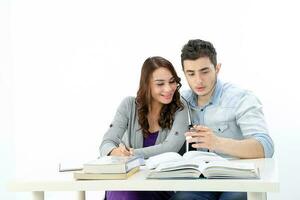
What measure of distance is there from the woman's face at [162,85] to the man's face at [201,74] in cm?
12

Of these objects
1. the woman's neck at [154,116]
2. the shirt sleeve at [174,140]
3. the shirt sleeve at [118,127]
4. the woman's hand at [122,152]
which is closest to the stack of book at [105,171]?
the woman's hand at [122,152]

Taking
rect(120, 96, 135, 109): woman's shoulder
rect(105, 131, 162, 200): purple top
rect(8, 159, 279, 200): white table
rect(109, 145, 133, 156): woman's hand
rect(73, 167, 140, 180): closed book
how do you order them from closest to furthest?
rect(8, 159, 279, 200): white table
rect(73, 167, 140, 180): closed book
rect(105, 131, 162, 200): purple top
rect(109, 145, 133, 156): woman's hand
rect(120, 96, 135, 109): woman's shoulder

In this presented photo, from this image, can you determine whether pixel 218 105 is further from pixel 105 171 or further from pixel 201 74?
pixel 105 171

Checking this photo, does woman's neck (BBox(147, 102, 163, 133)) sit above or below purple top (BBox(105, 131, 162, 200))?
above

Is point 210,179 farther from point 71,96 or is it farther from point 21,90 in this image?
point 21,90

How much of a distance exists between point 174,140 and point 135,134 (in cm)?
22

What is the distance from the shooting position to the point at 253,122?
198 cm

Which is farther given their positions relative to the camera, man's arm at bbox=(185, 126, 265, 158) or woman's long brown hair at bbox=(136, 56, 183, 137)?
woman's long brown hair at bbox=(136, 56, 183, 137)

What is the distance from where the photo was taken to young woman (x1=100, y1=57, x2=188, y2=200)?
2170 mm

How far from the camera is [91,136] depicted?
312cm

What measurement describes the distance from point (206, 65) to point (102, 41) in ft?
3.73

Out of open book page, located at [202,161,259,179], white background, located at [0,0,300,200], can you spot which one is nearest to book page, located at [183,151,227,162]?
open book page, located at [202,161,259,179]

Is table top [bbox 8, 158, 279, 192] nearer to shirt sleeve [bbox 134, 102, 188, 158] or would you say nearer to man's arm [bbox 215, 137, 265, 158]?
man's arm [bbox 215, 137, 265, 158]

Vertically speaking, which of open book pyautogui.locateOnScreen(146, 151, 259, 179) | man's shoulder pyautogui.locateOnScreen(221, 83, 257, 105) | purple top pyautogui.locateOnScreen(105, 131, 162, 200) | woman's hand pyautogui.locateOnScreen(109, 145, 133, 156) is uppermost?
man's shoulder pyautogui.locateOnScreen(221, 83, 257, 105)
